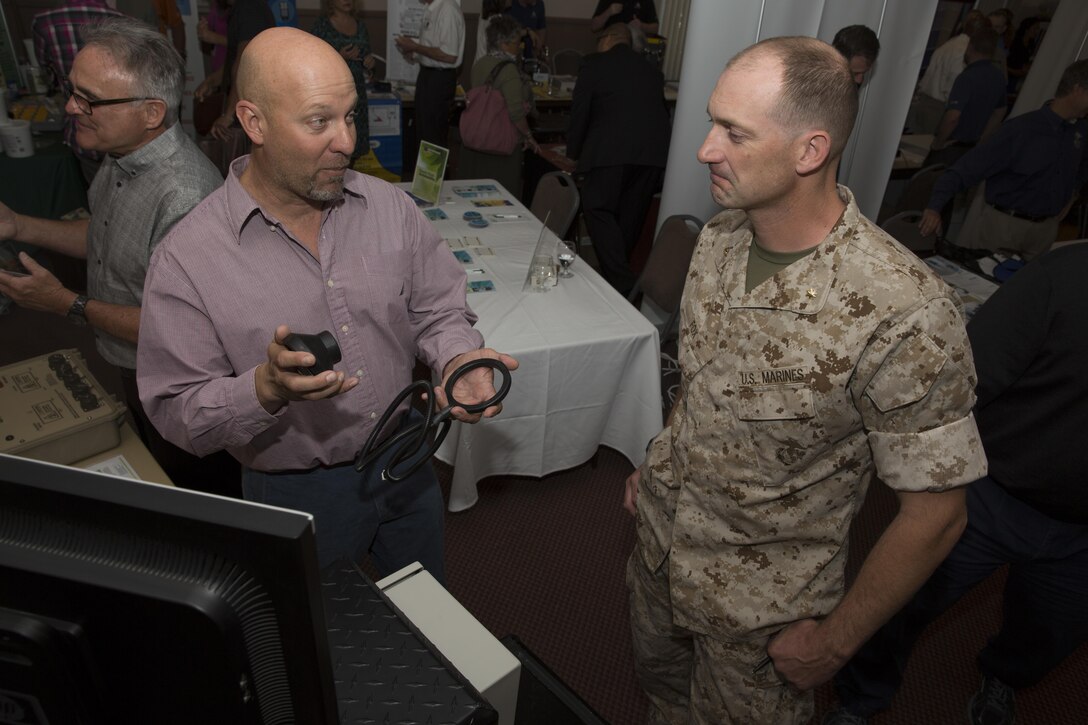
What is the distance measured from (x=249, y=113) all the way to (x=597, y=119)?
2981 mm

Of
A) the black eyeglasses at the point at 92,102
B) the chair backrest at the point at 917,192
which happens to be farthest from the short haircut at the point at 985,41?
the black eyeglasses at the point at 92,102

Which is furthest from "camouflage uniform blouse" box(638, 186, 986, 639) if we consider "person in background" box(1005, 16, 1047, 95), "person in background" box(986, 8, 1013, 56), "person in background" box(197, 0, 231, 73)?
"person in background" box(1005, 16, 1047, 95)

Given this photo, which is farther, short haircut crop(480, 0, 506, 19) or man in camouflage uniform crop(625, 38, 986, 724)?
short haircut crop(480, 0, 506, 19)

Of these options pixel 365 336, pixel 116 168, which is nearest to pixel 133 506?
pixel 365 336

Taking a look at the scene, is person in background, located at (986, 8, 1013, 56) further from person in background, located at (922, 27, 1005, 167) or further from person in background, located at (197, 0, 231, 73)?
person in background, located at (197, 0, 231, 73)

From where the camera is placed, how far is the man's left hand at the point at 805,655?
125cm

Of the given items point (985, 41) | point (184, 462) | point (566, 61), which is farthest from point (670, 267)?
point (566, 61)

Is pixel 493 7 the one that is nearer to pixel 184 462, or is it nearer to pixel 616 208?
pixel 616 208

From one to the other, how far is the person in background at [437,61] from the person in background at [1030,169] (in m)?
3.62

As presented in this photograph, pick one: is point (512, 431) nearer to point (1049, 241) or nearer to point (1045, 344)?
point (1045, 344)

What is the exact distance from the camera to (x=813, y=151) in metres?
1.15

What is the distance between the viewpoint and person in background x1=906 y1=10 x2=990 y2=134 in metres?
6.36

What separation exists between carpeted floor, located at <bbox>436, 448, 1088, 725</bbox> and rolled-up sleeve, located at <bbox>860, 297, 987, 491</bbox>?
1.38m

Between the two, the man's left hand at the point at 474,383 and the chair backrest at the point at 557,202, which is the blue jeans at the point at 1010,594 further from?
the chair backrest at the point at 557,202
